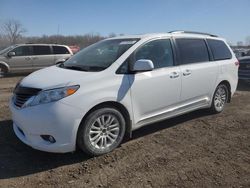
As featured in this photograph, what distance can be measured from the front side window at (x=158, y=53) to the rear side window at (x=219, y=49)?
1.48 metres

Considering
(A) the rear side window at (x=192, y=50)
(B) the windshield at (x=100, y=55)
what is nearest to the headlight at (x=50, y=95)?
(B) the windshield at (x=100, y=55)

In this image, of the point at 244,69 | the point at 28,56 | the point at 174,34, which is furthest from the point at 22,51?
the point at 174,34

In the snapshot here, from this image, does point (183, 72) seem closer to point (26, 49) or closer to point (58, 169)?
point (58, 169)

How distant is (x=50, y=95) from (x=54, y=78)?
0.41m

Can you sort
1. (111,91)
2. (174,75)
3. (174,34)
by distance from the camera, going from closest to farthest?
(111,91)
(174,75)
(174,34)

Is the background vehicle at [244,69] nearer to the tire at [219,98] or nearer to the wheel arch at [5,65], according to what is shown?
the tire at [219,98]

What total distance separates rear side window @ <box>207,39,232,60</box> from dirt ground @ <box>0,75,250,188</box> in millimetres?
1667

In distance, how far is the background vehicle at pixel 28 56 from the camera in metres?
14.5

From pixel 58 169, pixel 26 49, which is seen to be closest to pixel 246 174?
pixel 58 169

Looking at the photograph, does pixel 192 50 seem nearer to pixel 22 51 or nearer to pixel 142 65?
pixel 142 65

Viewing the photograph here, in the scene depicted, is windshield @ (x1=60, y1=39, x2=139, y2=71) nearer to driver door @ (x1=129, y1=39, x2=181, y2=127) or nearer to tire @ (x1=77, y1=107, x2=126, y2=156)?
driver door @ (x1=129, y1=39, x2=181, y2=127)

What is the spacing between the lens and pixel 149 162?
418 centimetres

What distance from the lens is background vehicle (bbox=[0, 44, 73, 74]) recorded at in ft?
47.5

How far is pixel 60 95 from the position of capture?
12.7 ft
